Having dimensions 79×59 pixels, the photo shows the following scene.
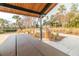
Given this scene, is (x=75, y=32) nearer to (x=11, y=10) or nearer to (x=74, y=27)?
(x=74, y=27)

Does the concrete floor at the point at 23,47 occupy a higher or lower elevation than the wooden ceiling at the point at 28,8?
lower

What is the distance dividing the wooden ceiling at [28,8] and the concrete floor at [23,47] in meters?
0.50

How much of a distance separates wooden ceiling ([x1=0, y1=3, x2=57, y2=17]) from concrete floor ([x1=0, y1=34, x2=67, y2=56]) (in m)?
0.50

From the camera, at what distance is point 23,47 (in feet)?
10.7

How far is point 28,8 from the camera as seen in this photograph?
324cm

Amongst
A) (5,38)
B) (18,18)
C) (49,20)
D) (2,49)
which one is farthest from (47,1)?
(2,49)

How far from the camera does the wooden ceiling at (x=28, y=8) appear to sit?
3143 millimetres

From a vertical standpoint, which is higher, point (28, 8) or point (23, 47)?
point (28, 8)

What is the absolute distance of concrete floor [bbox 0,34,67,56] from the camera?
322 cm

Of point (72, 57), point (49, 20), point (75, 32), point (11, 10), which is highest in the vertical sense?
point (11, 10)

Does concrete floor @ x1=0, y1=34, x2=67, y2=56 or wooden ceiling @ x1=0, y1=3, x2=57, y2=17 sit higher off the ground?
wooden ceiling @ x1=0, y1=3, x2=57, y2=17

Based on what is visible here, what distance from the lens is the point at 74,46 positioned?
10.3 ft

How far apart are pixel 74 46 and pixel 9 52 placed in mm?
1374

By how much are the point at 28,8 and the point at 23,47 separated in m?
0.84
